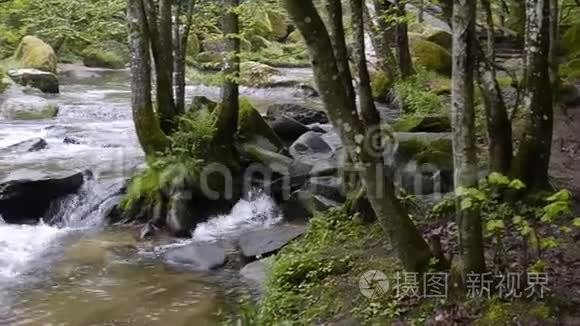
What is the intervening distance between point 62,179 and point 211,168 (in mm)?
2603

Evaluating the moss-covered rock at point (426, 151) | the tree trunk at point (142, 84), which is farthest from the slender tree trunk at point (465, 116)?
the tree trunk at point (142, 84)

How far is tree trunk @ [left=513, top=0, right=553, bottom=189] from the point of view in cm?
634

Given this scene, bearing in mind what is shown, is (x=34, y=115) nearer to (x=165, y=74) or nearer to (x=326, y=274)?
(x=165, y=74)

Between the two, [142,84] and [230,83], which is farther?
[230,83]

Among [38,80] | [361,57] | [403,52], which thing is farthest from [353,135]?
[38,80]

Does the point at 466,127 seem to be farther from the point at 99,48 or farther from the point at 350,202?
the point at 99,48

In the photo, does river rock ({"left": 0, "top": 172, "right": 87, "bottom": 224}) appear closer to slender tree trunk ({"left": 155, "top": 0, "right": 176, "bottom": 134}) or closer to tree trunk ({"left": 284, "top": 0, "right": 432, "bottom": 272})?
slender tree trunk ({"left": 155, "top": 0, "right": 176, "bottom": 134})

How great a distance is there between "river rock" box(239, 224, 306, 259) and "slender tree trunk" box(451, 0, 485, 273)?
14.2 ft

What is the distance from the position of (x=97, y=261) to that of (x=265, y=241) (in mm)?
2289

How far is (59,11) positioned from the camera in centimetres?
1664

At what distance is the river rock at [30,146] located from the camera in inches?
578

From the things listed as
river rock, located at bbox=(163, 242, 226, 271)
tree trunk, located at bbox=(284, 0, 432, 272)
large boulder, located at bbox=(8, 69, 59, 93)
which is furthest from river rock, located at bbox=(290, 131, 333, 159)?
large boulder, located at bbox=(8, 69, 59, 93)

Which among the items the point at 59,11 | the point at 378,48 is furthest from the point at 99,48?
the point at 378,48

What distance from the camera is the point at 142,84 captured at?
36.7ft
